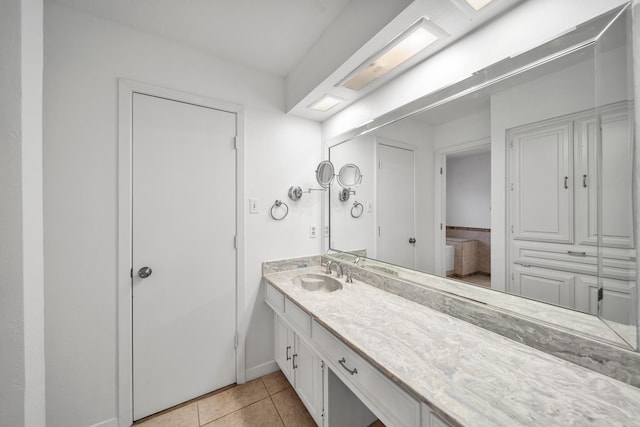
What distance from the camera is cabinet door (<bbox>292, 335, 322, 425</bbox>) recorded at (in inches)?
50.4

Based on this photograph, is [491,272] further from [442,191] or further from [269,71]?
[269,71]

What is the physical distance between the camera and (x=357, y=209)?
1.90 meters

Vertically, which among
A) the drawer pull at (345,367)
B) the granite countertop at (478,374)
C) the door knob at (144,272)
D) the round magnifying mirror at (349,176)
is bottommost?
the drawer pull at (345,367)

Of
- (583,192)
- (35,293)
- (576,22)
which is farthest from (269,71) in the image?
(583,192)

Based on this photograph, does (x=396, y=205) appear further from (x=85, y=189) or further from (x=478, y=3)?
(x=85, y=189)

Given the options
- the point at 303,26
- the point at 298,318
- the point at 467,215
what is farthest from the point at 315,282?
the point at 303,26

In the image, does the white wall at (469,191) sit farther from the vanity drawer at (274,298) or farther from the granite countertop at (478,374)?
the vanity drawer at (274,298)

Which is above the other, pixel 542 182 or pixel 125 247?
pixel 542 182

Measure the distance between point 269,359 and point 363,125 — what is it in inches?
81.2

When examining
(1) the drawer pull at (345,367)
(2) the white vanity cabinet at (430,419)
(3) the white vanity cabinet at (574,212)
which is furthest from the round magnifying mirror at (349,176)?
(2) the white vanity cabinet at (430,419)

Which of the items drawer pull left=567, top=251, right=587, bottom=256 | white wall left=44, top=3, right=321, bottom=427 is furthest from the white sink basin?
drawer pull left=567, top=251, right=587, bottom=256

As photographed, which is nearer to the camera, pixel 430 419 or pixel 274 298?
pixel 430 419

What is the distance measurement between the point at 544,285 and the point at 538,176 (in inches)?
17.1

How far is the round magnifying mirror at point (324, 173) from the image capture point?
2.09 meters
